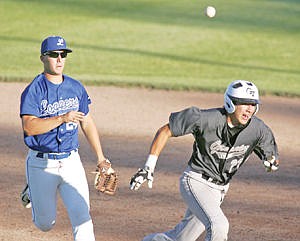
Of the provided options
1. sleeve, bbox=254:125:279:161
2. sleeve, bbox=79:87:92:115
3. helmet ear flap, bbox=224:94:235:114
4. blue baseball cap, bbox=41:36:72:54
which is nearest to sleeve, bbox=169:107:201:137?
helmet ear flap, bbox=224:94:235:114

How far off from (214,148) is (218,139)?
0.28 feet

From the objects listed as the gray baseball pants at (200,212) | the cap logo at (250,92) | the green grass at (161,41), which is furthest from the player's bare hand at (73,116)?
the green grass at (161,41)

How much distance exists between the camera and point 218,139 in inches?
298

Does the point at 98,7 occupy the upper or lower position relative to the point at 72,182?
lower

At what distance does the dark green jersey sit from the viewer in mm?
7457

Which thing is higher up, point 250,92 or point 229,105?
point 250,92

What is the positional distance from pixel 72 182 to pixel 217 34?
17409 mm

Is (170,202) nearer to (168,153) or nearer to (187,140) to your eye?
(168,153)

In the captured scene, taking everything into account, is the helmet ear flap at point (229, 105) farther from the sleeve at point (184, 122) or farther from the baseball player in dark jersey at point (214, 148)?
the sleeve at point (184, 122)

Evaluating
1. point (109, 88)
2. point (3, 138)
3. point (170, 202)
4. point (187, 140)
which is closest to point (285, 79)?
point (109, 88)

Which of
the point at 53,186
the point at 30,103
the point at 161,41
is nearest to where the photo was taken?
the point at 30,103

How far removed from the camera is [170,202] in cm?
1049

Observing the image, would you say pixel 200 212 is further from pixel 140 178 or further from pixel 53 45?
pixel 53 45

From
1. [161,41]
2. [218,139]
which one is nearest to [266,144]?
[218,139]
